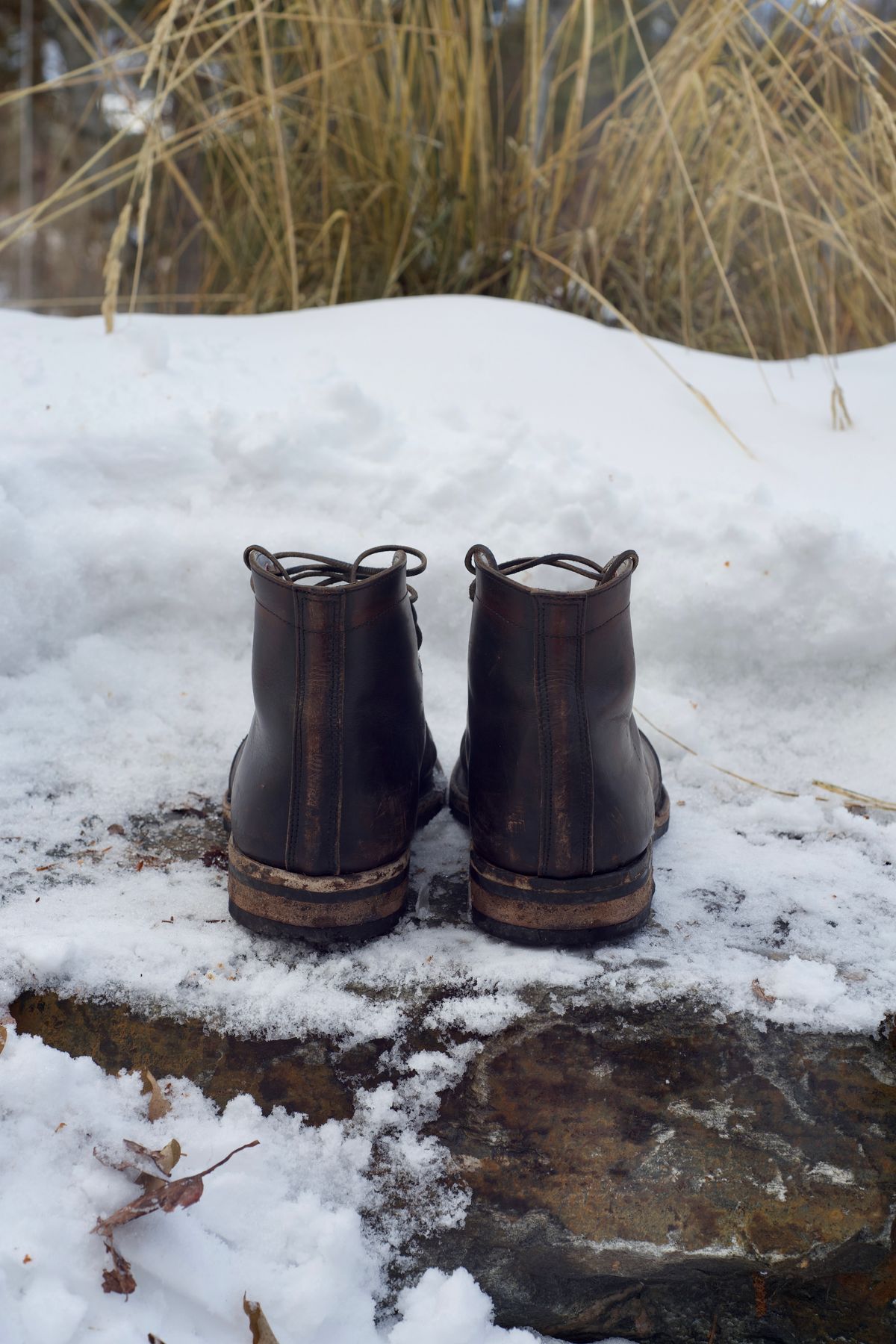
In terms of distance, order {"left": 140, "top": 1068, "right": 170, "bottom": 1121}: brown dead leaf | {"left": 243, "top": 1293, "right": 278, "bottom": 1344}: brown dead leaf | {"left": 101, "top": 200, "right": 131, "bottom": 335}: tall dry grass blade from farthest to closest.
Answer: {"left": 101, "top": 200, "right": 131, "bottom": 335}: tall dry grass blade → {"left": 140, "top": 1068, "right": 170, "bottom": 1121}: brown dead leaf → {"left": 243, "top": 1293, "right": 278, "bottom": 1344}: brown dead leaf

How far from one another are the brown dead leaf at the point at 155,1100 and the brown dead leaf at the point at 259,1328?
0.17m

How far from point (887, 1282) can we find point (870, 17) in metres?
1.77

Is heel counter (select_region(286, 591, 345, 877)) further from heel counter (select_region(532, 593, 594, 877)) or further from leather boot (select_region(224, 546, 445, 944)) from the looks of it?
heel counter (select_region(532, 593, 594, 877))

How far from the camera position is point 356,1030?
869 millimetres

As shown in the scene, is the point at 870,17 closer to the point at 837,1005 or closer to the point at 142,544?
the point at 142,544

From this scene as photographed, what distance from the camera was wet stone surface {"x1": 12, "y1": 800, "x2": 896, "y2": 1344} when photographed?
75 cm

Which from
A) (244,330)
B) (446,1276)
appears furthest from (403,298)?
(446,1276)

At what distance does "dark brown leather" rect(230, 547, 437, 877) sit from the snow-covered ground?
12 cm

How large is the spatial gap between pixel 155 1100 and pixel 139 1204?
10 cm

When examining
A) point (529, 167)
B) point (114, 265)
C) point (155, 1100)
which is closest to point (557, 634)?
point (155, 1100)

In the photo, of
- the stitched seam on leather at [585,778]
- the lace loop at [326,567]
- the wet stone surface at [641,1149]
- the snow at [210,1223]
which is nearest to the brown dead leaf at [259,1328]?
the snow at [210,1223]

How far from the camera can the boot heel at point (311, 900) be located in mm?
943

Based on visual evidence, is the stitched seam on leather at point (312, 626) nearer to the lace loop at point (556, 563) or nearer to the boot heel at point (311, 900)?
the lace loop at point (556, 563)

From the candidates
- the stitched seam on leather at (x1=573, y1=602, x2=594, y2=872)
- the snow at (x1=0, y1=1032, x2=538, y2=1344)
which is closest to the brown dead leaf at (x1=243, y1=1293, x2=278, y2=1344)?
the snow at (x1=0, y1=1032, x2=538, y2=1344)
